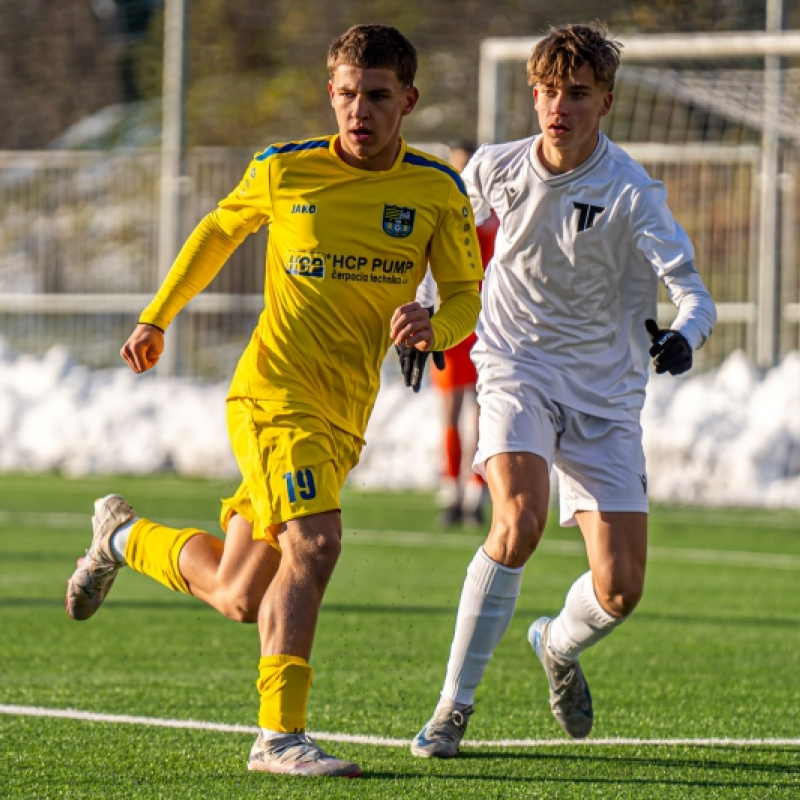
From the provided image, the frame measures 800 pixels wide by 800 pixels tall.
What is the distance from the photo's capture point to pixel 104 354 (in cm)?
1948

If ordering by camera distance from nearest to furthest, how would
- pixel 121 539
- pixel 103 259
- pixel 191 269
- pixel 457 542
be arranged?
pixel 191 269 → pixel 121 539 → pixel 457 542 → pixel 103 259

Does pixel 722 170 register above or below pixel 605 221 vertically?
above

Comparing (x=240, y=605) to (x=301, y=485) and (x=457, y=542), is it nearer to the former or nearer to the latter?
(x=301, y=485)

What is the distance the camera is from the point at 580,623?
550 cm

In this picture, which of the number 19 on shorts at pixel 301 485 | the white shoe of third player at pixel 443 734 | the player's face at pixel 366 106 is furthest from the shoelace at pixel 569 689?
the player's face at pixel 366 106

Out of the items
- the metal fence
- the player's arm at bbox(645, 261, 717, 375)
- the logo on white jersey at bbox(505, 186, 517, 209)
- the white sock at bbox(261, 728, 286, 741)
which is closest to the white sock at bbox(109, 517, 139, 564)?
the white sock at bbox(261, 728, 286, 741)

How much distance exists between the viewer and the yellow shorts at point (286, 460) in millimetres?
4789

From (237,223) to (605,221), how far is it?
3.63ft

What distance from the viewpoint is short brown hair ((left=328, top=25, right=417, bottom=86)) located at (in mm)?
4867

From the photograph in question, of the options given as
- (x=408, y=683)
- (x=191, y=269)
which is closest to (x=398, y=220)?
(x=191, y=269)

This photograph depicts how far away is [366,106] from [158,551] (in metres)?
1.54

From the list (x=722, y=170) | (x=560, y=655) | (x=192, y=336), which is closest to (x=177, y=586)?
(x=560, y=655)

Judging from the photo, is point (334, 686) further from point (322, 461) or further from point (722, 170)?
point (722, 170)

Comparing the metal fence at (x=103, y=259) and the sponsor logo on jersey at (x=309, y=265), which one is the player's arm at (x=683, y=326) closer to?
the sponsor logo on jersey at (x=309, y=265)
